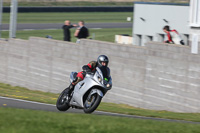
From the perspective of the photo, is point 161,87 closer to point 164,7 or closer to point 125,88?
point 125,88

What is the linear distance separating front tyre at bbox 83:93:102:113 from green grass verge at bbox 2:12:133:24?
30829mm

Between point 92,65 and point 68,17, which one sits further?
point 68,17

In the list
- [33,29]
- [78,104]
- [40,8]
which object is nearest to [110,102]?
[78,104]

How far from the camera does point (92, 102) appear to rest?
11906mm

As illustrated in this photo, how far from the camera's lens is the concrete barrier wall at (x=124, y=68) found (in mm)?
16469

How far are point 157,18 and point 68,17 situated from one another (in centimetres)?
2193

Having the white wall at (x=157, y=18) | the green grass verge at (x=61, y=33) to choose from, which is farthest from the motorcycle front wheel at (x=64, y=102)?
the green grass verge at (x=61, y=33)

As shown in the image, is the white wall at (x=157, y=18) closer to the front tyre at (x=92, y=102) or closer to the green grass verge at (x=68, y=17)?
the front tyre at (x=92, y=102)

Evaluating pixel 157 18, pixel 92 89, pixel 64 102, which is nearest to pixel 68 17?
pixel 157 18

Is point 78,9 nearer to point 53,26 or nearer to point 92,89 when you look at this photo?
point 53,26

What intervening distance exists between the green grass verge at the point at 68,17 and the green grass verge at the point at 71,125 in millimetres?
33057

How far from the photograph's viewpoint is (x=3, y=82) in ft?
83.1

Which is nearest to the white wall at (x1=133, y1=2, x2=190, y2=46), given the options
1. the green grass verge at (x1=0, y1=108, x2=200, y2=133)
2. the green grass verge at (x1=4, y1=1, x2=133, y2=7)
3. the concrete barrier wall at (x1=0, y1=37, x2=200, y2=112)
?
the concrete barrier wall at (x1=0, y1=37, x2=200, y2=112)

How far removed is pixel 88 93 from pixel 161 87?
228 inches
